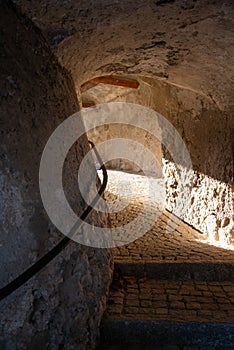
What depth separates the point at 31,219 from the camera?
128cm

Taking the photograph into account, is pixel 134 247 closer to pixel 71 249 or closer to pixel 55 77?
pixel 71 249

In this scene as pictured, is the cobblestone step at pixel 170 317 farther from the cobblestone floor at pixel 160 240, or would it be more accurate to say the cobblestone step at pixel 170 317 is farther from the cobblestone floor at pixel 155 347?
the cobblestone floor at pixel 160 240

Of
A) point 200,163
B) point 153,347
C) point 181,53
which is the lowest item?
point 153,347

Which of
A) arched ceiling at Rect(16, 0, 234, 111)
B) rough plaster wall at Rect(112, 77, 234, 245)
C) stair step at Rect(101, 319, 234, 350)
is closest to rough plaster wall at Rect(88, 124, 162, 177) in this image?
rough plaster wall at Rect(112, 77, 234, 245)

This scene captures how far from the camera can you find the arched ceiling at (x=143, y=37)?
1.36 meters

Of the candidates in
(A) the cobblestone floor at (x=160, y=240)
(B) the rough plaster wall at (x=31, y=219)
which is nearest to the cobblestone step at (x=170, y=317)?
(B) the rough plaster wall at (x=31, y=219)

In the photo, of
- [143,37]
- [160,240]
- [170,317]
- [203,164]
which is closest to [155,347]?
[170,317]

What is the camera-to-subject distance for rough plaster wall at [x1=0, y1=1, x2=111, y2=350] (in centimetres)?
119

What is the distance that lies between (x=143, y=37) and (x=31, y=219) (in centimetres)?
109

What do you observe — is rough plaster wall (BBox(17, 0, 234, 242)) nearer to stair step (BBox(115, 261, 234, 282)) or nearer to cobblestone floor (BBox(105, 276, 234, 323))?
stair step (BBox(115, 261, 234, 282))

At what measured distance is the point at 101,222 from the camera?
77.9 inches

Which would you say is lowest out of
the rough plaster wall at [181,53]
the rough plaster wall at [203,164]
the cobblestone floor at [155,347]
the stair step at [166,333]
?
the cobblestone floor at [155,347]

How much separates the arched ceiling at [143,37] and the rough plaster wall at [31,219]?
5.5 inches

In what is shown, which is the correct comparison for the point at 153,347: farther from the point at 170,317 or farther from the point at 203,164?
the point at 203,164
